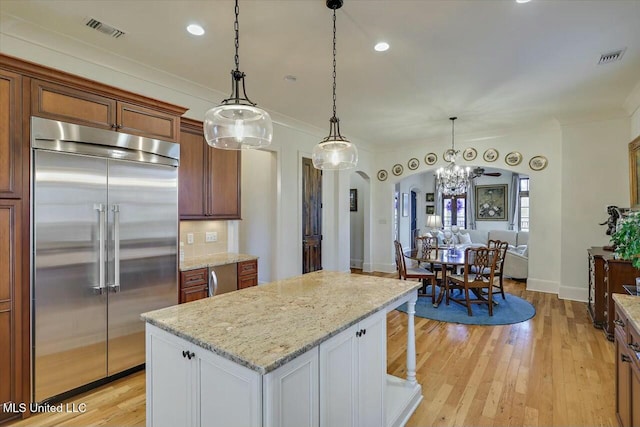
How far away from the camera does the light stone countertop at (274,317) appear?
48.9 inches

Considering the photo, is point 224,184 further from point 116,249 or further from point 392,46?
point 392,46

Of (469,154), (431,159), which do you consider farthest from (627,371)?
(431,159)

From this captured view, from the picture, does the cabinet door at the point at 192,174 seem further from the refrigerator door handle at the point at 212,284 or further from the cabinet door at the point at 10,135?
the cabinet door at the point at 10,135

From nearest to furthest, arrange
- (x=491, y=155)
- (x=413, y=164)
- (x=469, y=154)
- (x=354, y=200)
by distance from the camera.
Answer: (x=491, y=155) → (x=469, y=154) → (x=413, y=164) → (x=354, y=200)

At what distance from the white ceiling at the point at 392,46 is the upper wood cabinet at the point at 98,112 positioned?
0.57 meters

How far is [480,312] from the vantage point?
4426 mm

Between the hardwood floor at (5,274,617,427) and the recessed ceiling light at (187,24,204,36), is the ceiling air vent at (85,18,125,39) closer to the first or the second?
the recessed ceiling light at (187,24,204,36)

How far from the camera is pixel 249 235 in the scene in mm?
5672

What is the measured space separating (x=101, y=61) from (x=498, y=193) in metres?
10.5

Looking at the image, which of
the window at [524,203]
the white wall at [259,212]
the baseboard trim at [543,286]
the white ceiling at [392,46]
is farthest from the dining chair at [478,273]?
the window at [524,203]

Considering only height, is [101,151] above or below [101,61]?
below

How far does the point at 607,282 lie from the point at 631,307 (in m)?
2.55

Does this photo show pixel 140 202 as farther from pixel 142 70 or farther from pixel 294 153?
pixel 294 153

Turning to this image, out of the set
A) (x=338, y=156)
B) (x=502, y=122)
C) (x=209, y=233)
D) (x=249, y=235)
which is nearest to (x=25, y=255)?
(x=209, y=233)
